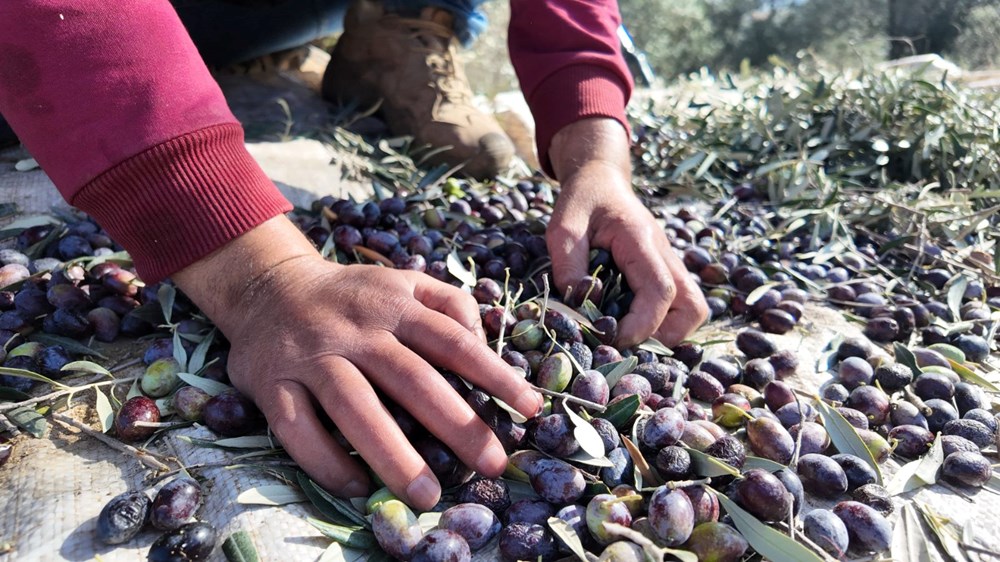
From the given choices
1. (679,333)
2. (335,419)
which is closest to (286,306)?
(335,419)

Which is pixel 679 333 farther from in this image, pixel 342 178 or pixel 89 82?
pixel 342 178

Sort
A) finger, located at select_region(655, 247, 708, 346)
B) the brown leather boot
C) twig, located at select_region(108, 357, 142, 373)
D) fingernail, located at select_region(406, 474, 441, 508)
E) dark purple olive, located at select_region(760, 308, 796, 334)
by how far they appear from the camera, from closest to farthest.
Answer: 1. fingernail, located at select_region(406, 474, 441, 508)
2. twig, located at select_region(108, 357, 142, 373)
3. finger, located at select_region(655, 247, 708, 346)
4. dark purple olive, located at select_region(760, 308, 796, 334)
5. the brown leather boot

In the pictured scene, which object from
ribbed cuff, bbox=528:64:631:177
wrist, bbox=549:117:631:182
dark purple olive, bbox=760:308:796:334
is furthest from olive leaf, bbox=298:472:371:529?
ribbed cuff, bbox=528:64:631:177

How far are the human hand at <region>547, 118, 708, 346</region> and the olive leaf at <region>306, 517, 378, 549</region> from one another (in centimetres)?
65

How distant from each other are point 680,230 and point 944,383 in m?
0.87

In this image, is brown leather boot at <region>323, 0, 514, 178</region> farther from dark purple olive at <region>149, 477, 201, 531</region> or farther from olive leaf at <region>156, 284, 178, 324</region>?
dark purple olive at <region>149, 477, 201, 531</region>

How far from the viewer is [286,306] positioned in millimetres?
1158

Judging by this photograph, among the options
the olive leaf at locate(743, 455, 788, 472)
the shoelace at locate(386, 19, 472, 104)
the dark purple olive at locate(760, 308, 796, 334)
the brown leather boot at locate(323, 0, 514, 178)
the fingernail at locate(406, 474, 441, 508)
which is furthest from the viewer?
the shoelace at locate(386, 19, 472, 104)

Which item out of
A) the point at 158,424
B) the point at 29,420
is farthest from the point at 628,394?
the point at 29,420

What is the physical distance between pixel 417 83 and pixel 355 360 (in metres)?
2.06

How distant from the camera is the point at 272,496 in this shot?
1010 millimetres

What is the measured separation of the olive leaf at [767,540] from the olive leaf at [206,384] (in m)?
0.84

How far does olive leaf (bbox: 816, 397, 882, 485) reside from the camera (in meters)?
1.15

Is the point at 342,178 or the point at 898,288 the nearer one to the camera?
the point at 898,288
